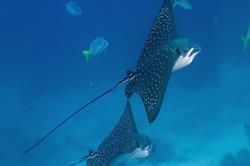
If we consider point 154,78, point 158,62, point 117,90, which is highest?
point 117,90

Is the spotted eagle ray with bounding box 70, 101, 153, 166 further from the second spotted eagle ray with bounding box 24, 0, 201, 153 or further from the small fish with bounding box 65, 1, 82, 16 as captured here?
the small fish with bounding box 65, 1, 82, 16

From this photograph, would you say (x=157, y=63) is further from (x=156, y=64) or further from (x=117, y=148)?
(x=117, y=148)

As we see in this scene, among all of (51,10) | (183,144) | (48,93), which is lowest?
(183,144)

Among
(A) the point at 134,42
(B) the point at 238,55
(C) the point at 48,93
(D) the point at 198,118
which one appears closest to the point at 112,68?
(A) the point at 134,42

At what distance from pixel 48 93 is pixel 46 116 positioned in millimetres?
1685

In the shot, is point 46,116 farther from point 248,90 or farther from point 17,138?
point 248,90

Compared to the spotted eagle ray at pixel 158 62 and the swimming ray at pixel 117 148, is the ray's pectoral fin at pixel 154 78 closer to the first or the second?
the spotted eagle ray at pixel 158 62

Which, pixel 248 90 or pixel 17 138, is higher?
pixel 17 138

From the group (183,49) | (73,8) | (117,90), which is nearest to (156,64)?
(183,49)

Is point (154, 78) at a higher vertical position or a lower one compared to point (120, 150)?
lower

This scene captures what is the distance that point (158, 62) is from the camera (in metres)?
3.97

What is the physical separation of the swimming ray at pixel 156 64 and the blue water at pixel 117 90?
53.4ft

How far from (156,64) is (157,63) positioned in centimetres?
2

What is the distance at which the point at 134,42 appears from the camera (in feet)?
80.9
